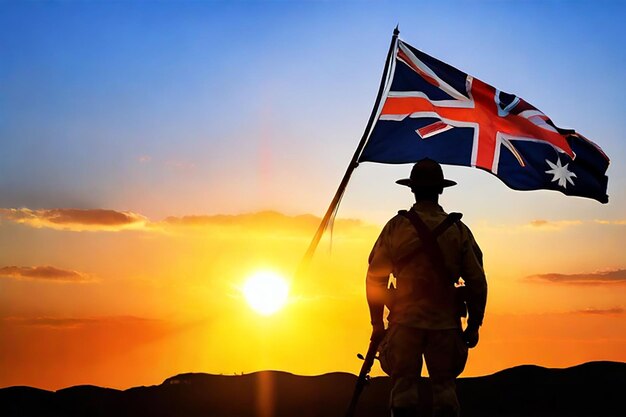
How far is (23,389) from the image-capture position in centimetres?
2475

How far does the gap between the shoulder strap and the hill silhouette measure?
14.2 m

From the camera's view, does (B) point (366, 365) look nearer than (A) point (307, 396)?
Yes

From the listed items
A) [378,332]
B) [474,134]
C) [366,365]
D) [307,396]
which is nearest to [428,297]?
[378,332]

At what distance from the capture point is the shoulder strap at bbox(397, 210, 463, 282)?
31.3ft

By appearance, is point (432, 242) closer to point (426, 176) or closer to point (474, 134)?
point (426, 176)

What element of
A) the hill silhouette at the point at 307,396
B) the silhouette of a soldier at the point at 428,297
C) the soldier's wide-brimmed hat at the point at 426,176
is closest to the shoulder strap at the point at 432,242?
→ the silhouette of a soldier at the point at 428,297

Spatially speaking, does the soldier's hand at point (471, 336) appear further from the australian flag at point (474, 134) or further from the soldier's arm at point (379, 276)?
the australian flag at point (474, 134)

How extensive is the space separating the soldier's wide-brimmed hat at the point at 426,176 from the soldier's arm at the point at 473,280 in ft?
1.90

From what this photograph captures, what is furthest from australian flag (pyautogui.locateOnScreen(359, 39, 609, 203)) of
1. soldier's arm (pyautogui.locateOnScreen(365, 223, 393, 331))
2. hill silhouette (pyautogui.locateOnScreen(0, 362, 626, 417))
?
hill silhouette (pyautogui.locateOnScreen(0, 362, 626, 417))

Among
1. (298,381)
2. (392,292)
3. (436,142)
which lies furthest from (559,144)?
(298,381)

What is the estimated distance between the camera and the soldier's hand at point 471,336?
32.3 ft

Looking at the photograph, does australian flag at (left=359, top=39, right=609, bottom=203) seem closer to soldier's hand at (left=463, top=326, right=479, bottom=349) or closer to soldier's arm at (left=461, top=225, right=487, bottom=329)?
soldier's arm at (left=461, top=225, right=487, bottom=329)

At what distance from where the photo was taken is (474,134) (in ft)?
41.2

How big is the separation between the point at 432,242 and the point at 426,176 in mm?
819
